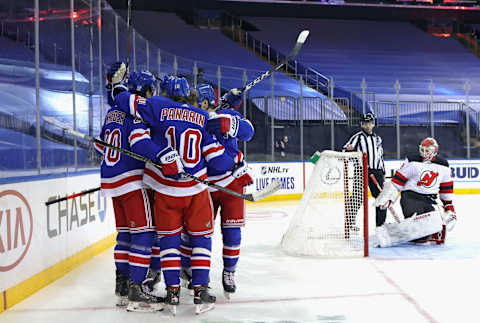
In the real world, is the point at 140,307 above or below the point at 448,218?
below

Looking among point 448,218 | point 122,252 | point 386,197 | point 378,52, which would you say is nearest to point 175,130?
point 122,252

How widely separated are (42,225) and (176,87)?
1.42 meters

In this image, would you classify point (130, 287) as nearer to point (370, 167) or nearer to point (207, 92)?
point (207, 92)

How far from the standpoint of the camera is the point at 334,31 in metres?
18.6

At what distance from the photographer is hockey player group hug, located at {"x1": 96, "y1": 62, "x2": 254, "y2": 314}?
2936 millimetres

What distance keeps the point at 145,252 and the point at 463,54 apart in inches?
696

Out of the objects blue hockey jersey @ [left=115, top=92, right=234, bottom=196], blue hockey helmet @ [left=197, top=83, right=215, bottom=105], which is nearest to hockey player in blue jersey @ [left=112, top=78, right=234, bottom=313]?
blue hockey jersey @ [left=115, top=92, right=234, bottom=196]

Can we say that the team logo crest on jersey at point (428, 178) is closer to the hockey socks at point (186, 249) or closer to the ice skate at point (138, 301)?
the hockey socks at point (186, 249)

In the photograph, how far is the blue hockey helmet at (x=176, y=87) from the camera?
2988 millimetres

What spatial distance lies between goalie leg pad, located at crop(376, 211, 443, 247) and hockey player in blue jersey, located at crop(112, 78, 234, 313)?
246cm

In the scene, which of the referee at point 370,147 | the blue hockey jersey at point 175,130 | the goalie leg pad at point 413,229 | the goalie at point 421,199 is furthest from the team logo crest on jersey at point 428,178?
the blue hockey jersey at point 175,130

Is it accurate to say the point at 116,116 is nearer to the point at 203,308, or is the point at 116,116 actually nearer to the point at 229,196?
the point at 229,196

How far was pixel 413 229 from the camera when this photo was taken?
5.03 metres

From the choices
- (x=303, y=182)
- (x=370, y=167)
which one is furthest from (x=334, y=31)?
(x=370, y=167)
